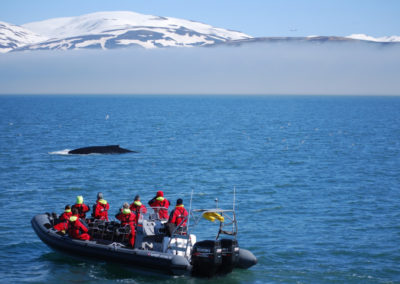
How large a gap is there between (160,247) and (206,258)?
2.31 meters

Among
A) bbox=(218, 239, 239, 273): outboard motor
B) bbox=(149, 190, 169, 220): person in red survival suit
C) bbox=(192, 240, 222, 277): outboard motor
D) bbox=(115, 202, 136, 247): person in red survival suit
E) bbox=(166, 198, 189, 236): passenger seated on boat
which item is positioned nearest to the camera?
bbox=(192, 240, 222, 277): outboard motor

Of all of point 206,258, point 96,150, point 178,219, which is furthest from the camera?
point 96,150

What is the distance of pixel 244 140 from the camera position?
3007 inches

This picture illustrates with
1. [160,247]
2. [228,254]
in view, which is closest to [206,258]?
[228,254]

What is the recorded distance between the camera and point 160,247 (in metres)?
20.7

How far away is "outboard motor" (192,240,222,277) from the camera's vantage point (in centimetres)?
1908

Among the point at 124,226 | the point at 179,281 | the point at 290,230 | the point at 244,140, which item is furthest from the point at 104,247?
the point at 244,140

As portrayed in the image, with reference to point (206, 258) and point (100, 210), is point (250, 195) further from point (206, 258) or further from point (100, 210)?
point (206, 258)

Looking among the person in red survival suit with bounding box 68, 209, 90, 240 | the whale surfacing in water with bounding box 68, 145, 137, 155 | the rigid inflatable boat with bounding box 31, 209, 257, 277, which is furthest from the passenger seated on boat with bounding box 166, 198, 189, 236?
the whale surfacing in water with bounding box 68, 145, 137, 155

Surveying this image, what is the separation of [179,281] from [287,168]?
29830 millimetres

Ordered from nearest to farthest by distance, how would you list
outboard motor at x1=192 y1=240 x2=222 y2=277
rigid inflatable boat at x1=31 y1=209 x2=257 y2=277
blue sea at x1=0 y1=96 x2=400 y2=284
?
1. outboard motor at x1=192 y1=240 x2=222 y2=277
2. rigid inflatable boat at x1=31 y1=209 x2=257 y2=277
3. blue sea at x1=0 y1=96 x2=400 y2=284

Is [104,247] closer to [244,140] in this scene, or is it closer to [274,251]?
[274,251]

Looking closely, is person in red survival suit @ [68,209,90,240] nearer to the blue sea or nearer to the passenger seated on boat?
the blue sea

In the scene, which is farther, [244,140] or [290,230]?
[244,140]
